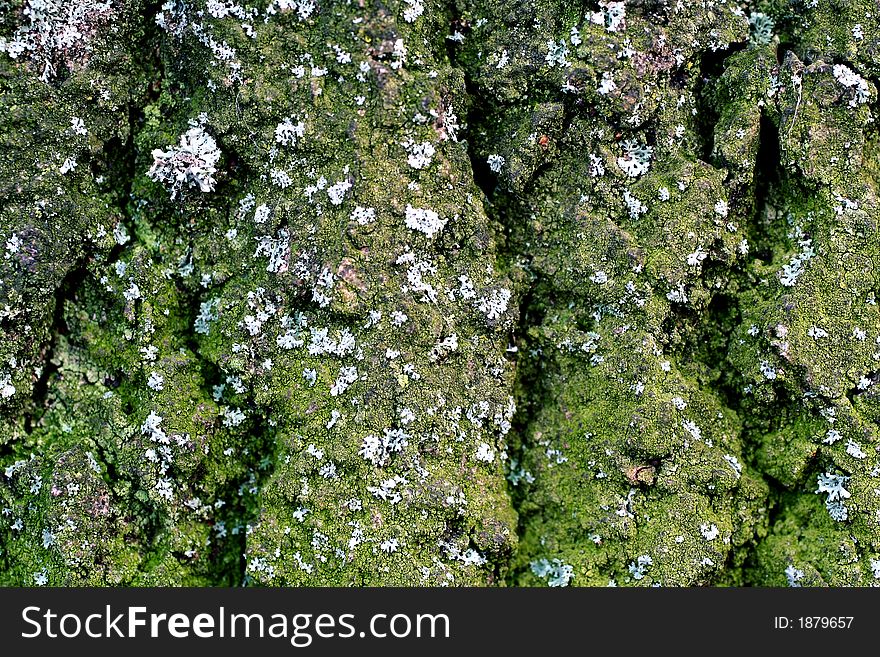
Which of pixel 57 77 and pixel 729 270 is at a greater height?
pixel 57 77

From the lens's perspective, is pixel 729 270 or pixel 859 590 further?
pixel 729 270

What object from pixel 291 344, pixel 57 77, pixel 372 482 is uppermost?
pixel 57 77

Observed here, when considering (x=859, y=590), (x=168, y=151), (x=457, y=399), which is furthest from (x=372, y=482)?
(x=859, y=590)

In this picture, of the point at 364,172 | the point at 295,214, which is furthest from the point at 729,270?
the point at 295,214

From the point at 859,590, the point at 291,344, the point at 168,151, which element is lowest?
the point at 859,590

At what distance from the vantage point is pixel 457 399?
332 cm

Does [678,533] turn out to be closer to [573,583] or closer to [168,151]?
[573,583]

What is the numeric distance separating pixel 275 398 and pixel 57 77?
1.60 m

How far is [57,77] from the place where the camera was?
3355 millimetres

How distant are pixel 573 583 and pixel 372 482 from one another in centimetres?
92

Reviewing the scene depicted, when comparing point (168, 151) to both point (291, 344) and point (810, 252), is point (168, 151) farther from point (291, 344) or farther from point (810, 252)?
point (810, 252)

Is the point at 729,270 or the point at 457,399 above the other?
the point at 729,270

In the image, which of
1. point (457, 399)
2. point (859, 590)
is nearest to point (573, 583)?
point (457, 399)

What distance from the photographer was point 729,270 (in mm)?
3424
